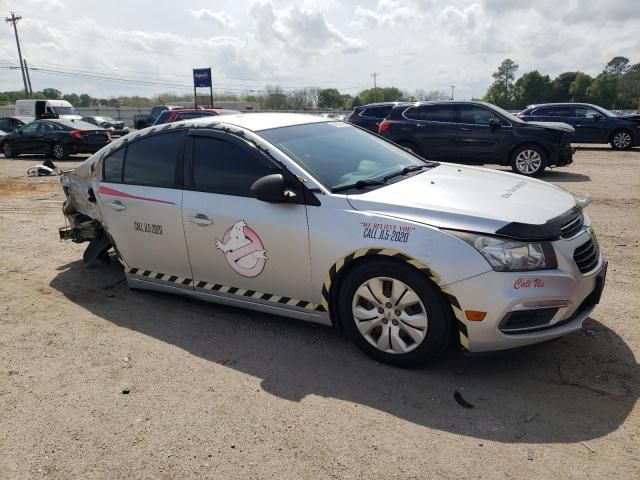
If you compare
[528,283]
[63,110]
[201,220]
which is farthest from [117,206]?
[63,110]

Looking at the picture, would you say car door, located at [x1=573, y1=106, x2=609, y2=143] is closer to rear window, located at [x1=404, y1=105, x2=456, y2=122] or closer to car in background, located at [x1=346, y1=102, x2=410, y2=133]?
car in background, located at [x1=346, y1=102, x2=410, y2=133]

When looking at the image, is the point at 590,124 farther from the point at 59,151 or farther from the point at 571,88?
the point at 571,88

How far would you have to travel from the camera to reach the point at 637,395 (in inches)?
123

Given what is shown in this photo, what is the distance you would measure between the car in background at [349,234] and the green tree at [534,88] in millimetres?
95066

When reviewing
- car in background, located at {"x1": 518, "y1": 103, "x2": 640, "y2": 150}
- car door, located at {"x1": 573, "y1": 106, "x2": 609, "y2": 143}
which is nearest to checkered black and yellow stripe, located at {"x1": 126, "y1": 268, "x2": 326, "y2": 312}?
car in background, located at {"x1": 518, "y1": 103, "x2": 640, "y2": 150}

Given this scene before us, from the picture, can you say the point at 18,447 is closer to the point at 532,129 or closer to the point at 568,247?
the point at 568,247

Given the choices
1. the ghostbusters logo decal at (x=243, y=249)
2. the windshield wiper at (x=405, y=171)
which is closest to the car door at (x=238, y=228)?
the ghostbusters logo decal at (x=243, y=249)

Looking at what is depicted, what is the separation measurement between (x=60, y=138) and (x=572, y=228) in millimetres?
18394

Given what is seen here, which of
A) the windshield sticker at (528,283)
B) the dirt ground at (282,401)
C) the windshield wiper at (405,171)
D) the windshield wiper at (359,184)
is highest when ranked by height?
the windshield wiper at (405,171)

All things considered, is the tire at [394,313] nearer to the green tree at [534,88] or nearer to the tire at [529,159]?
the tire at [529,159]

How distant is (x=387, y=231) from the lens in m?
3.38

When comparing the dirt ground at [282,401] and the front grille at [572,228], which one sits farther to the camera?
the front grille at [572,228]

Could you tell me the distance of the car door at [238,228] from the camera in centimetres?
382

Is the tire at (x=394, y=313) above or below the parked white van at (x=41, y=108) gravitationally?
below
